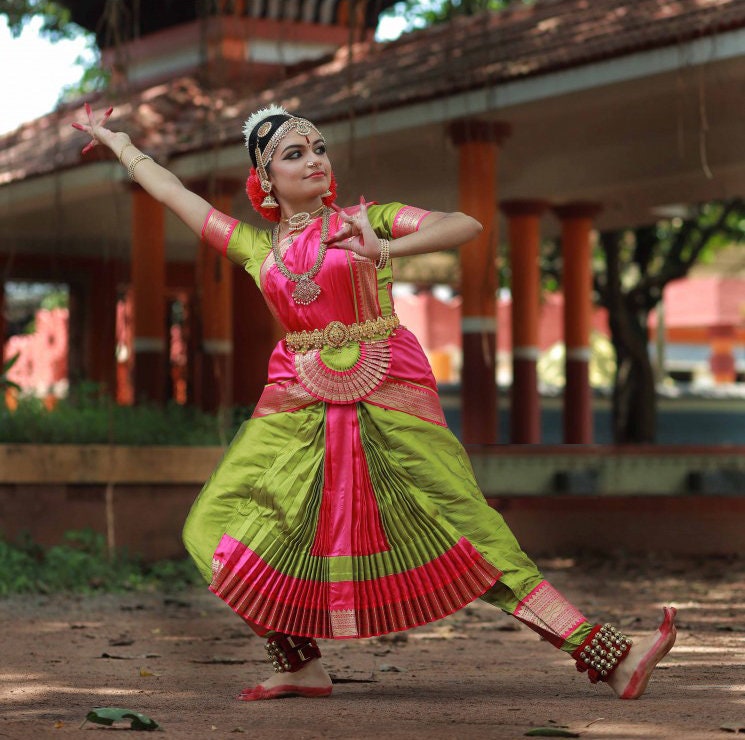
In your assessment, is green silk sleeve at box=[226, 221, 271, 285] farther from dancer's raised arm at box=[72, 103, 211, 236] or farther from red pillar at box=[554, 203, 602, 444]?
red pillar at box=[554, 203, 602, 444]

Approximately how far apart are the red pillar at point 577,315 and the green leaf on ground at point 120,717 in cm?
1200

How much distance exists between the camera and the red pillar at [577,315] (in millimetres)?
15281

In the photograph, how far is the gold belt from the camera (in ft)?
14.2

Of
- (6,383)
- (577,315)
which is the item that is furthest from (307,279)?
(577,315)

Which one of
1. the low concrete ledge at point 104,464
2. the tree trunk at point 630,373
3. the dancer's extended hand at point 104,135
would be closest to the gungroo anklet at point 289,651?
the dancer's extended hand at point 104,135

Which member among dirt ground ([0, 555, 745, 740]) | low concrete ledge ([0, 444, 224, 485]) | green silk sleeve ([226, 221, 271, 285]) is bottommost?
dirt ground ([0, 555, 745, 740])

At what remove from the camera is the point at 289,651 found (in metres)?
4.43

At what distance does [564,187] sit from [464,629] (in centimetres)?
808

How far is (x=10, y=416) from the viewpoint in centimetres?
896

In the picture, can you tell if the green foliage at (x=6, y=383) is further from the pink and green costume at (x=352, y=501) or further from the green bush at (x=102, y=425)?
the pink and green costume at (x=352, y=501)

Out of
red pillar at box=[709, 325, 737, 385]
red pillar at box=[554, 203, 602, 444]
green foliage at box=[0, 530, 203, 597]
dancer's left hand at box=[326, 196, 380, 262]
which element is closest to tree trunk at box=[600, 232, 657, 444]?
red pillar at box=[554, 203, 602, 444]

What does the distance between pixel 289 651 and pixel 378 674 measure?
0.87 metres

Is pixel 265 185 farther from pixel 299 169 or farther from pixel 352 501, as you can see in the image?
pixel 352 501

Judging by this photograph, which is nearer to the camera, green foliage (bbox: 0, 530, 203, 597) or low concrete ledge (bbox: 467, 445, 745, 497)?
green foliage (bbox: 0, 530, 203, 597)
